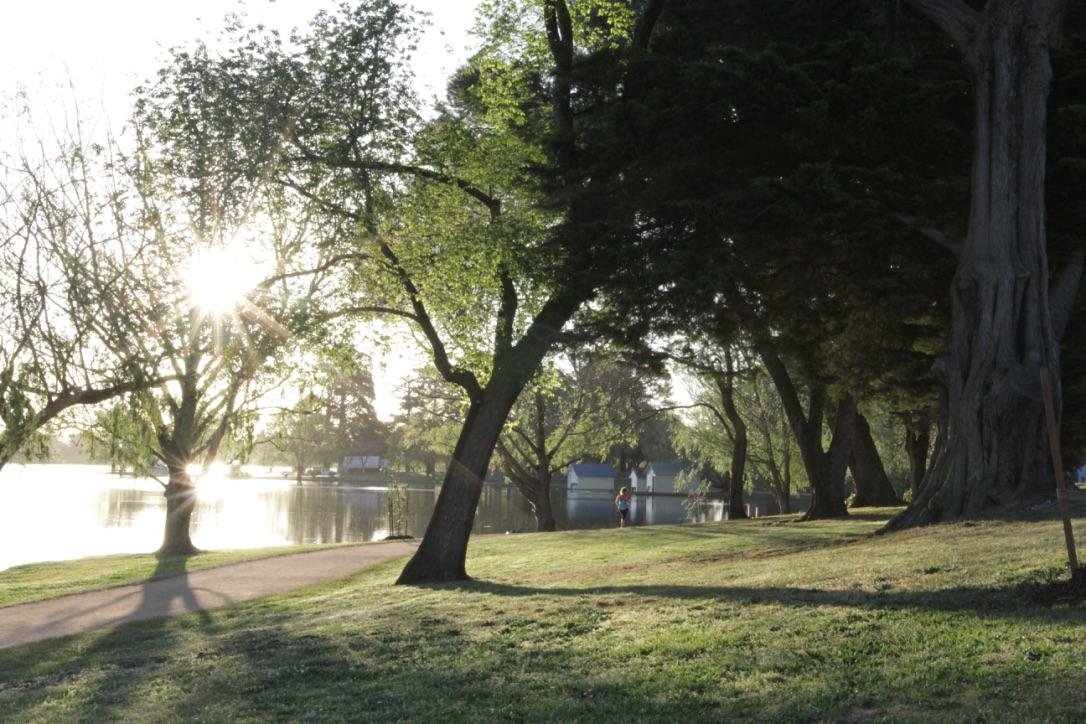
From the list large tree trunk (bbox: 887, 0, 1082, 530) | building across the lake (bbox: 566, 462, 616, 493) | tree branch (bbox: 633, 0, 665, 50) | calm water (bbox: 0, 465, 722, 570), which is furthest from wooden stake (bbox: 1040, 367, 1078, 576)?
building across the lake (bbox: 566, 462, 616, 493)

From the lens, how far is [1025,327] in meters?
14.9

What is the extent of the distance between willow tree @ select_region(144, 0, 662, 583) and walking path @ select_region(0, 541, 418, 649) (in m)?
3.64

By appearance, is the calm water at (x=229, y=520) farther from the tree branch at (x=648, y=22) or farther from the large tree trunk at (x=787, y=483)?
the tree branch at (x=648, y=22)

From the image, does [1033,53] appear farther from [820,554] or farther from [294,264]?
[294,264]

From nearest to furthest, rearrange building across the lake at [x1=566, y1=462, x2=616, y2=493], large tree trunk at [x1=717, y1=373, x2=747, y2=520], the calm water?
Answer: large tree trunk at [x1=717, y1=373, x2=747, y2=520] → the calm water → building across the lake at [x1=566, y1=462, x2=616, y2=493]

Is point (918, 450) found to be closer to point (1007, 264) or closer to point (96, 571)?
point (1007, 264)

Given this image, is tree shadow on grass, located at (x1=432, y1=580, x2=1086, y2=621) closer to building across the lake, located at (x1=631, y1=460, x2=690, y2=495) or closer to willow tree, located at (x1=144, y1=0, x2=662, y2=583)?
willow tree, located at (x1=144, y1=0, x2=662, y2=583)

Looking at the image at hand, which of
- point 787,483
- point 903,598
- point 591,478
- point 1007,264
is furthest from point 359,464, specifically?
point 903,598

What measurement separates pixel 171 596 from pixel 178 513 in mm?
11698

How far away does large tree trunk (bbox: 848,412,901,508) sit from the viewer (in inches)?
1362

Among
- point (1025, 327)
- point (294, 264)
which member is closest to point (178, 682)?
point (294, 264)

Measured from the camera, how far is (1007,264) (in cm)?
1479

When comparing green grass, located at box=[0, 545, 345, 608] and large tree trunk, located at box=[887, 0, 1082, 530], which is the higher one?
large tree trunk, located at box=[887, 0, 1082, 530]

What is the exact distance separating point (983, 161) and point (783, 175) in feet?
9.73
